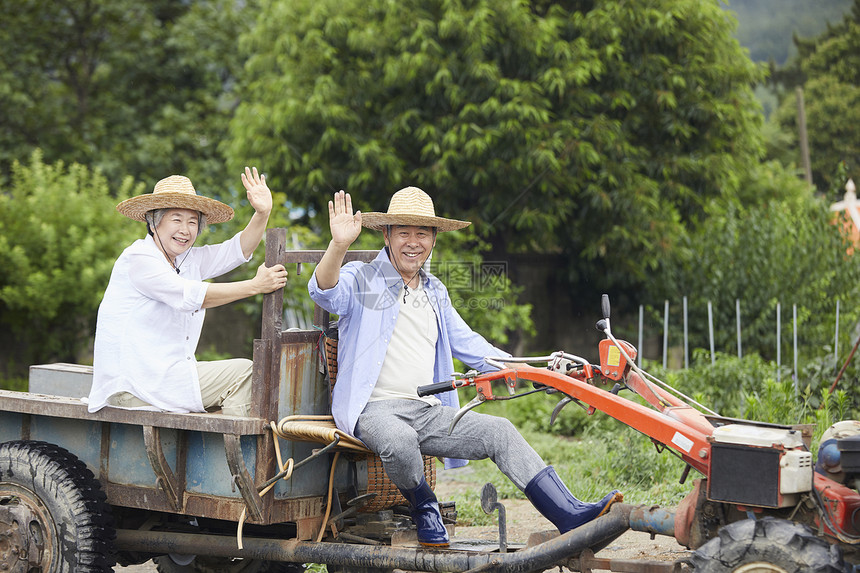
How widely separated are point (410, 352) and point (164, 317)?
113 cm

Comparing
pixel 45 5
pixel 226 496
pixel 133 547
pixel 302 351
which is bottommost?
pixel 133 547

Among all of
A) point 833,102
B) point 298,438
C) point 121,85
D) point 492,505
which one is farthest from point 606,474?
point 833,102

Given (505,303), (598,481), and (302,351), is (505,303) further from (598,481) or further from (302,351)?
(302,351)

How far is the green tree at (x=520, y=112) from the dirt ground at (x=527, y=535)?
4.76 meters

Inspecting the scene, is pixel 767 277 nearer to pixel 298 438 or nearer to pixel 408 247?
pixel 408 247

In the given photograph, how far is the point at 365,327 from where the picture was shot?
4191 millimetres

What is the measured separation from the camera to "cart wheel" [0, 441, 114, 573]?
13.5ft

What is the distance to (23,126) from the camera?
48.6 ft

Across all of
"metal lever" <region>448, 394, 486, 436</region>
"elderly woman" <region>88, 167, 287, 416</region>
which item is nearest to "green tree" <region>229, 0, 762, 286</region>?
"elderly woman" <region>88, 167, 287, 416</region>

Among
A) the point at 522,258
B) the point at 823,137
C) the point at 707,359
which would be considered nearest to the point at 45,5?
the point at 522,258

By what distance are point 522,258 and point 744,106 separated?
3599 mm

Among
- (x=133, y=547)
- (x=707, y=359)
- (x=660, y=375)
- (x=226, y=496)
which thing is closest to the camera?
(x=226, y=496)

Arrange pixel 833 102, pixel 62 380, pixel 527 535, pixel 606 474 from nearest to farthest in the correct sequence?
pixel 62 380 → pixel 527 535 → pixel 606 474 → pixel 833 102

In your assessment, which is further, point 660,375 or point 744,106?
point 744,106
